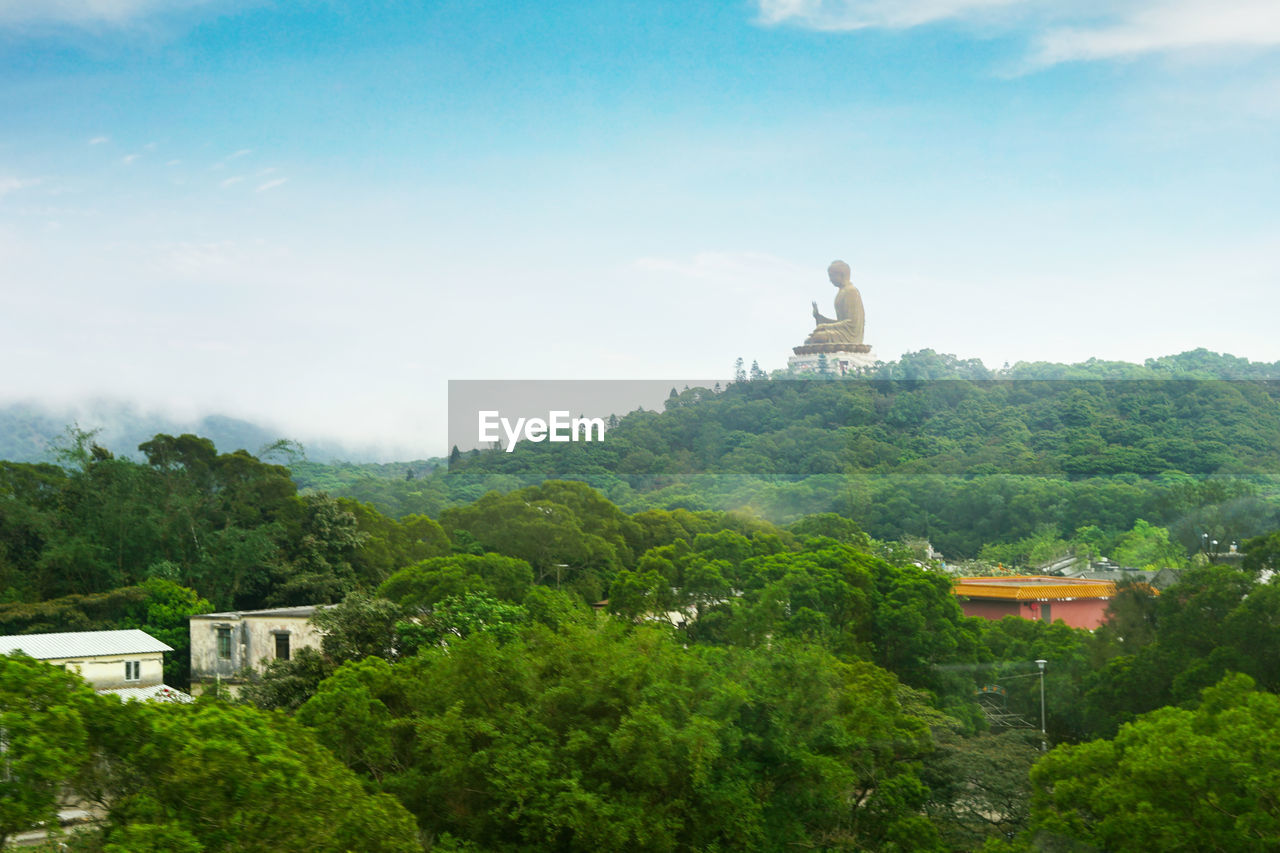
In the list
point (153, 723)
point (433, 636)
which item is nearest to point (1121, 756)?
point (153, 723)

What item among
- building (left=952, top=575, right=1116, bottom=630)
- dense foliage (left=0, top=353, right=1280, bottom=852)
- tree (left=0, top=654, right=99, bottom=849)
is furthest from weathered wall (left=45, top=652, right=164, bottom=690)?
building (left=952, top=575, right=1116, bottom=630)

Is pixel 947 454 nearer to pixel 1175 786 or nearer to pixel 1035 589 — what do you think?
pixel 1035 589

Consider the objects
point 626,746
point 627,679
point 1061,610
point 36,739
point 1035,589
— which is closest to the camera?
point 36,739

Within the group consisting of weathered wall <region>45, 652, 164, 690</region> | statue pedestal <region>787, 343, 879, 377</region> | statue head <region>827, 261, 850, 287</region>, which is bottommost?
weathered wall <region>45, 652, 164, 690</region>

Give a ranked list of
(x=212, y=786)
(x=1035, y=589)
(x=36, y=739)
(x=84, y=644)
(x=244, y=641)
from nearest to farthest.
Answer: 1. (x=36, y=739)
2. (x=212, y=786)
3. (x=84, y=644)
4. (x=244, y=641)
5. (x=1035, y=589)

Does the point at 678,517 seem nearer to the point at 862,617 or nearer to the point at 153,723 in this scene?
the point at 862,617

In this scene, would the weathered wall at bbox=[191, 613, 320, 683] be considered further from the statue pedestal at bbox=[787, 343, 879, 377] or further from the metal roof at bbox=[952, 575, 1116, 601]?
the statue pedestal at bbox=[787, 343, 879, 377]

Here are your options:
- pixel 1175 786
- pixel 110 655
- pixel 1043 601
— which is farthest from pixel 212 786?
pixel 1043 601
